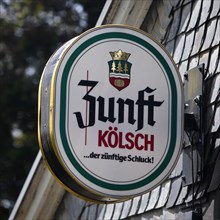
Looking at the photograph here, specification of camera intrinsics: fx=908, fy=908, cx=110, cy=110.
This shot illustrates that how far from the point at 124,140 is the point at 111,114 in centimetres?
16

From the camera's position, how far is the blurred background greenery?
735 inches

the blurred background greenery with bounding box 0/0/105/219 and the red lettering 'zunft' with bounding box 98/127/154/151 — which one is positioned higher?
the blurred background greenery with bounding box 0/0/105/219

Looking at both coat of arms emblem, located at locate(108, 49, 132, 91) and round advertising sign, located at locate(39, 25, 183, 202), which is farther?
coat of arms emblem, located at locate(108, 49, 132, 91)

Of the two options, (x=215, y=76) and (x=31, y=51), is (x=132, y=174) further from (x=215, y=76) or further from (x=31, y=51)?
(x=31, y=51)

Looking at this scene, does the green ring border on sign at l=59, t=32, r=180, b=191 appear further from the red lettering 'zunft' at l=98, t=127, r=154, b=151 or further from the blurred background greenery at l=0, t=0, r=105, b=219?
the blurred background greenery at l=0, t=0, r=105, b=219

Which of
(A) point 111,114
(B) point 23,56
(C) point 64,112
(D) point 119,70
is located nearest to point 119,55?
(D) point 119,70

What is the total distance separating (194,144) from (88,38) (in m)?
0.99

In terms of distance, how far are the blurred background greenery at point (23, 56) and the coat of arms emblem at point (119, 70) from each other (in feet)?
43.9

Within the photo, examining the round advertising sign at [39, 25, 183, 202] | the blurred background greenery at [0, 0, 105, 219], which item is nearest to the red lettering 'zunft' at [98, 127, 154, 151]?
the round advertising sign at [39, 25, 183, 202]

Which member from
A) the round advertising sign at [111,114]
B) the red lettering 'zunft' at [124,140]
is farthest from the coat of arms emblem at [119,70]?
the red lettering 'zunft' at [124,140]

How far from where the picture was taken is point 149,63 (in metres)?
5.18

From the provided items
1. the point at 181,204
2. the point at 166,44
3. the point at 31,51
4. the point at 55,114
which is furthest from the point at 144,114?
the point at 31,51

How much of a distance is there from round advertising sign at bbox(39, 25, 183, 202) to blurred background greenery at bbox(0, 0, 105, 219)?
43.8 feet

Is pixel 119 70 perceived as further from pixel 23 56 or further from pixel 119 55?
pixel 23 56
